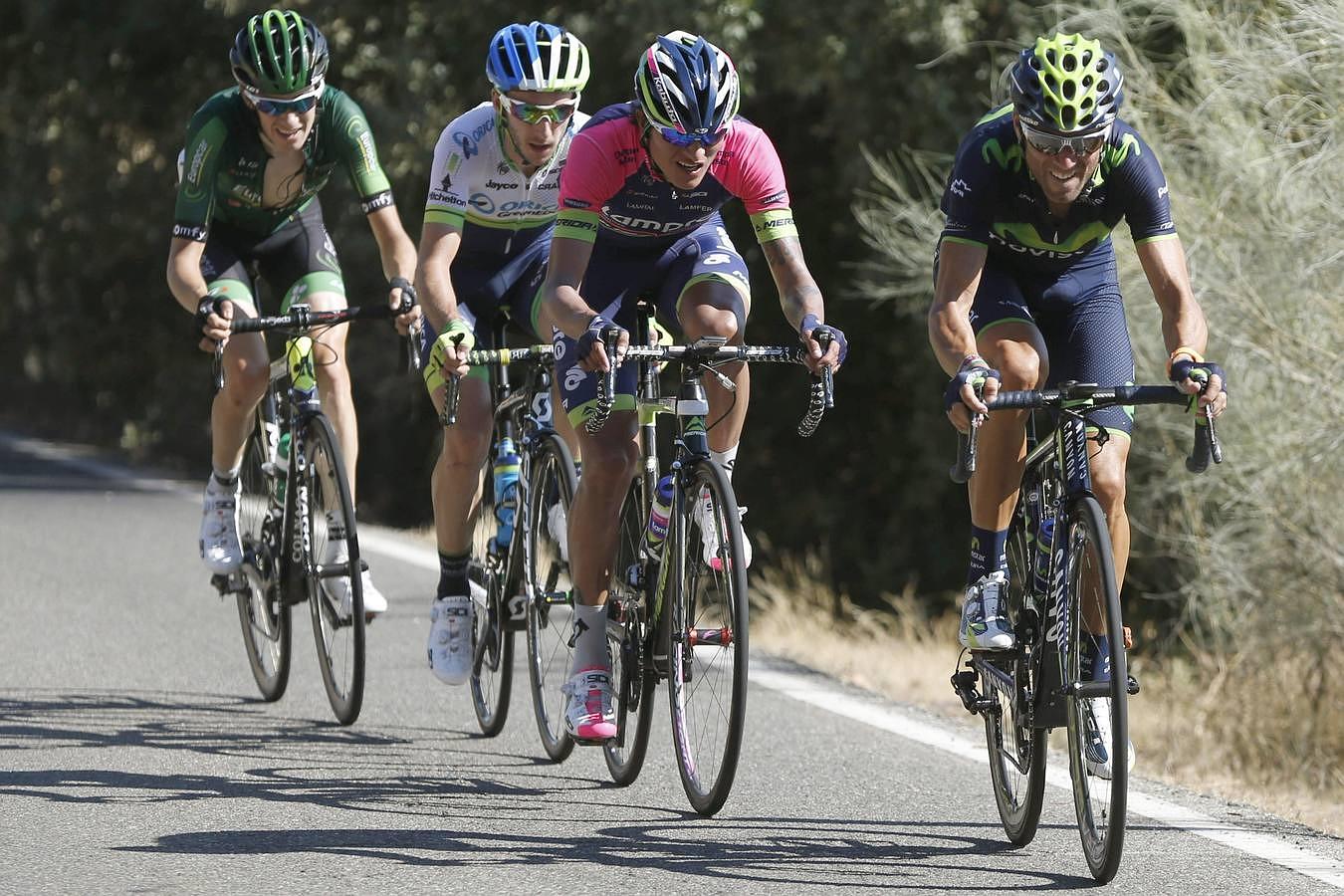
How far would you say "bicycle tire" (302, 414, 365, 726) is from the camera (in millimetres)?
6848

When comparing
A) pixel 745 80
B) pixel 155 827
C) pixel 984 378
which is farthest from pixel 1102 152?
pixel 745 80

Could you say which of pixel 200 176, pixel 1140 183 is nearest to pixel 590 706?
pixel 1140 183

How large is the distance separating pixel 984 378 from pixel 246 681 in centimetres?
400

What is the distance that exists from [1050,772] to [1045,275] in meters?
1.62

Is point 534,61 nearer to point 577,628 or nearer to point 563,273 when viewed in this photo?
point 563,273

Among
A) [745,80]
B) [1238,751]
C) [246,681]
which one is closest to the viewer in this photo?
[246,681]

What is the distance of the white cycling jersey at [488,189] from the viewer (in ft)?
21.8

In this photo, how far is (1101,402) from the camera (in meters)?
5.00

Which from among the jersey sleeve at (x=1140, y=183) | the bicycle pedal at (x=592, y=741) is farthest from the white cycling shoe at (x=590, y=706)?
the jersey sleeve at (x=1140, y=183)

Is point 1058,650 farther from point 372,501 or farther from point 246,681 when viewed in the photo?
point 372,501

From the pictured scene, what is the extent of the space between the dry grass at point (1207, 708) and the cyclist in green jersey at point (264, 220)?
2463 millimetres

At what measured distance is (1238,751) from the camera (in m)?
9.52

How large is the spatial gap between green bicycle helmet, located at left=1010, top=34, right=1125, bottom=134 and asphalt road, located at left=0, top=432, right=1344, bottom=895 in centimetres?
193

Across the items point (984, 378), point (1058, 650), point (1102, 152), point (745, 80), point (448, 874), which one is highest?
point (745, 80)
